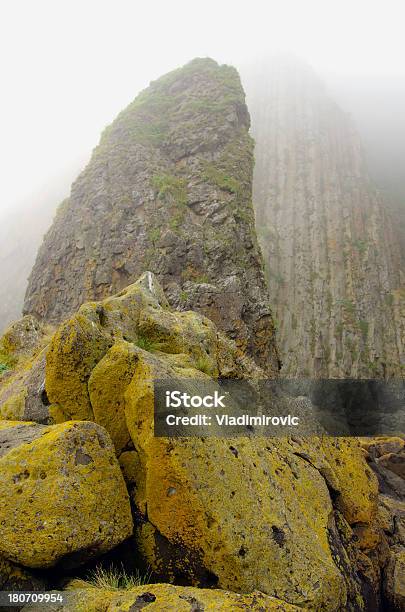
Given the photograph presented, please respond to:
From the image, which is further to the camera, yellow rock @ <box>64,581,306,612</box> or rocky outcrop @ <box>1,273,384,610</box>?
rocky outcrop @ <box>1,273,384,610</box>

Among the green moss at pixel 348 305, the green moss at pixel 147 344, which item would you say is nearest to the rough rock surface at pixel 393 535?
the green moss at pixel 147 344

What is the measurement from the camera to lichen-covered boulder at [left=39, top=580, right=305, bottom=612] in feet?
11.9

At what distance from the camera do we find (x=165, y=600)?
146 inches

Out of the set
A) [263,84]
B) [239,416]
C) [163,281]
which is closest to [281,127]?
[263,84]

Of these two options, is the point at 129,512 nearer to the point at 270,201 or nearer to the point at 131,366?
the point at 131,366

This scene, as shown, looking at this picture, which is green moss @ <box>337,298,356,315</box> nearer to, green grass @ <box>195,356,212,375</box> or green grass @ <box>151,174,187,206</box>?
green grass @ <box>151,174,187,206</box>

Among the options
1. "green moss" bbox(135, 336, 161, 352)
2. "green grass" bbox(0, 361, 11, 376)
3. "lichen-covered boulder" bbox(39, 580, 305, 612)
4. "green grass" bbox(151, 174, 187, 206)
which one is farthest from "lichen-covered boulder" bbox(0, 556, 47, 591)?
"green grass" bbox(151, 174, 187, 206)

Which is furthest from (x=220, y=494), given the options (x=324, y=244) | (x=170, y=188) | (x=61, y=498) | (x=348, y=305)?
(x=324, y=244)

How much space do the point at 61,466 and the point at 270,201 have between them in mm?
50295

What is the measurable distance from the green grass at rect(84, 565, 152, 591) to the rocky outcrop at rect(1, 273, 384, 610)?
221mm

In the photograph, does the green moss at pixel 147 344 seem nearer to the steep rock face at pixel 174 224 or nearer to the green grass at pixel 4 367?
the green grass at pixel 4 367

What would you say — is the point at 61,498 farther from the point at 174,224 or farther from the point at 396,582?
the point at 174,224

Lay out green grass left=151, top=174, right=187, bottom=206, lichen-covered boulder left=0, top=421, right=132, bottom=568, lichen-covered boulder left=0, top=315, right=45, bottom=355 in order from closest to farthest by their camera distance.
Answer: lichen-covered boulder left=0, top=421, right=132, bottom=568, lichen-covered boulder left=0, top=315, right=45, bottom=355, green grass left=151, top=174, right=187, bottom=206

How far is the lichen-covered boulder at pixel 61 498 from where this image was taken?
12.9 ft
